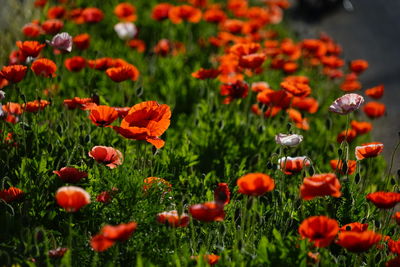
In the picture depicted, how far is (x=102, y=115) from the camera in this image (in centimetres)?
245

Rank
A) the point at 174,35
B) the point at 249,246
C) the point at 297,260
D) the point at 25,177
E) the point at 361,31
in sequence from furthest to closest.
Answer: the point at 361,31 < the point at 174,35 < the point at 25,177 < the point at 249,246 < the point at 297,260

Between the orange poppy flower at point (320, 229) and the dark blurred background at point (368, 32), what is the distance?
3023 mm

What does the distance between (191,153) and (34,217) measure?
35.4 inches

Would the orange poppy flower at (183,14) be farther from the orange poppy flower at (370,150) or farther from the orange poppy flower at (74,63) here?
the orange poppy flower at (370,150)

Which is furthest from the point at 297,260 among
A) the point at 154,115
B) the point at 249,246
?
the point at 154,115

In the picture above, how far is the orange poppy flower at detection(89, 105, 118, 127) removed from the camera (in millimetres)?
2430

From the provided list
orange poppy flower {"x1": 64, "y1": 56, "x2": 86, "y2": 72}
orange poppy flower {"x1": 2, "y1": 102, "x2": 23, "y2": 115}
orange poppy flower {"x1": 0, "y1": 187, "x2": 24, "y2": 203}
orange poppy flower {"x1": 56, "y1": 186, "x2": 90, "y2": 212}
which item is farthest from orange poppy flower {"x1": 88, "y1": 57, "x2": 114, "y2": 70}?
orange poppy flower {"x1": 56, "y1": 186, "x2": 90, "y2": 212}

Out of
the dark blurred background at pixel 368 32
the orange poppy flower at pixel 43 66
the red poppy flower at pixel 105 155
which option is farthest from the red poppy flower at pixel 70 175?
the dark blurred background at pixel 368 32

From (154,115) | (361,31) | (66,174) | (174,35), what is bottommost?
(361,31)

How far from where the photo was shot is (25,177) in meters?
2.60

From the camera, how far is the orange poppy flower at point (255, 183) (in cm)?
197

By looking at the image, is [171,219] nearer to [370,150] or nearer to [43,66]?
[370,150]

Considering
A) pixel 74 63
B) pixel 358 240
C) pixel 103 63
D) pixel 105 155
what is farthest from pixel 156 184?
pixel 74 63

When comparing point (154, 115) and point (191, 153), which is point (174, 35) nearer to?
point (191, 153)
